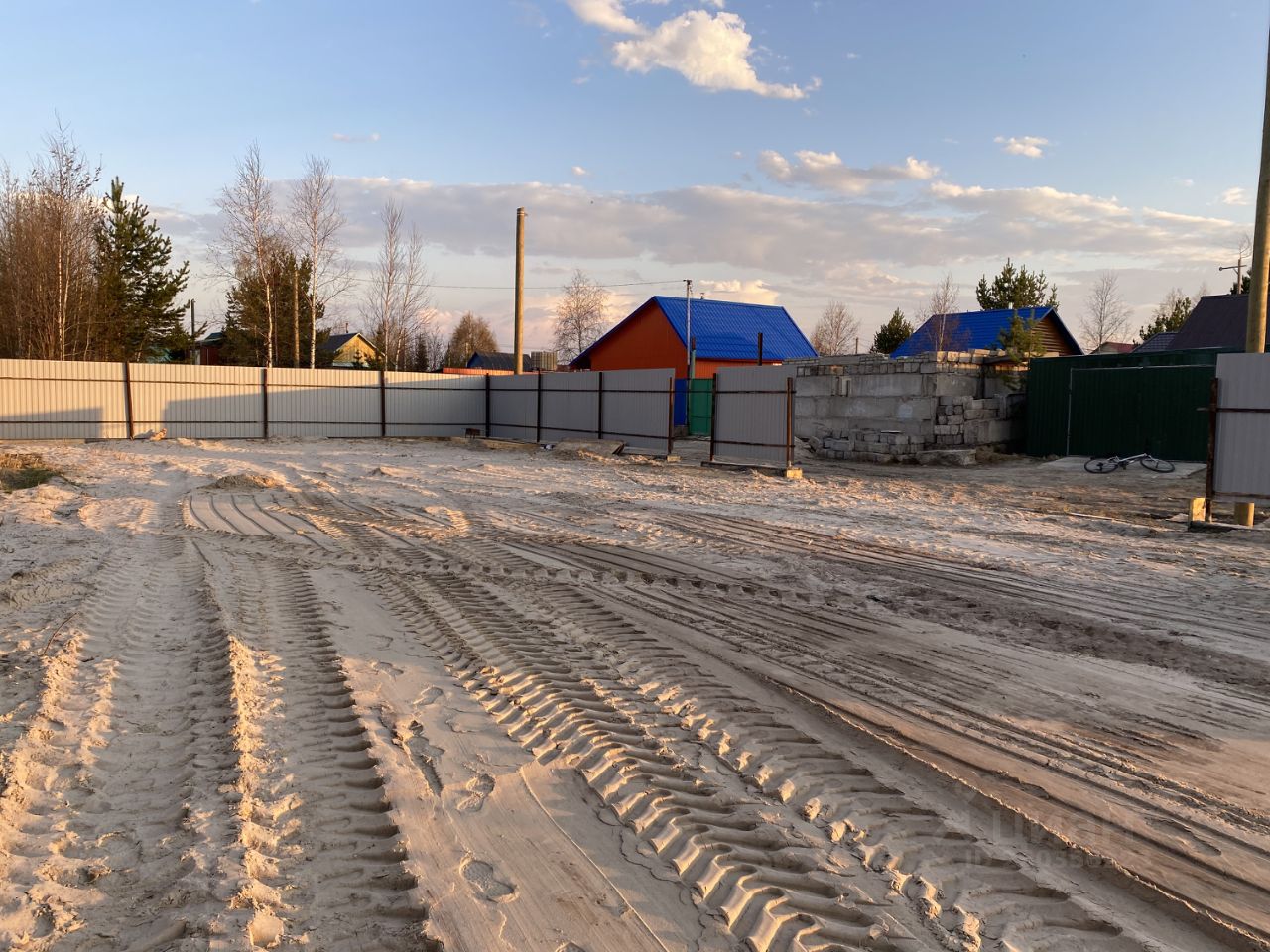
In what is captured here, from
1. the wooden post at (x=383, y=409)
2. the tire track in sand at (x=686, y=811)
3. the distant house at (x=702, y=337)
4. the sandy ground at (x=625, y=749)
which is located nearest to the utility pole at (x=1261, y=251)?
the sandy ground at (x=625, y=749)

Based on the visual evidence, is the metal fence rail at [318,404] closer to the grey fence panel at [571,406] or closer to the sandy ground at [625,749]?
the grey fence panel at [571,406]

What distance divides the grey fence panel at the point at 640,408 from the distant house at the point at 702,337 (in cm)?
1032

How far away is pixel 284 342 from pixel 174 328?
5429mm

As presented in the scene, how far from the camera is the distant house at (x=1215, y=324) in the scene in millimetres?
29469

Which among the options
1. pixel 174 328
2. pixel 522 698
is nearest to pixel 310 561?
pixel 522 698

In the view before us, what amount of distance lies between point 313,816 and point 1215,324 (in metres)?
36.0

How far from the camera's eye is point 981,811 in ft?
10.6

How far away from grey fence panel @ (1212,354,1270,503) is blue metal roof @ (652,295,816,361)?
77.8ft

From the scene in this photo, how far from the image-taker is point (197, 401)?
24812mm


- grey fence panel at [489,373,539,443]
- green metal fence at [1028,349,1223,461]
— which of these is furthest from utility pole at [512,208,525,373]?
green metal fence at [1028,349,1223,461]

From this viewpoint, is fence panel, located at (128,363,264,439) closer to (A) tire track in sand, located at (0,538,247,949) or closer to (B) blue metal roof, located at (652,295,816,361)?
(B) blue metal roof, located at (652,295,816,361)

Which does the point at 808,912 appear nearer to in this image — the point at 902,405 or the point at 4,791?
the point at 4,791

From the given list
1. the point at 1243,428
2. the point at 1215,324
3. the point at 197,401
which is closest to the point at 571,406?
the point at 197,401

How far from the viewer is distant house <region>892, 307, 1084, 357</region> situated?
3525cm
